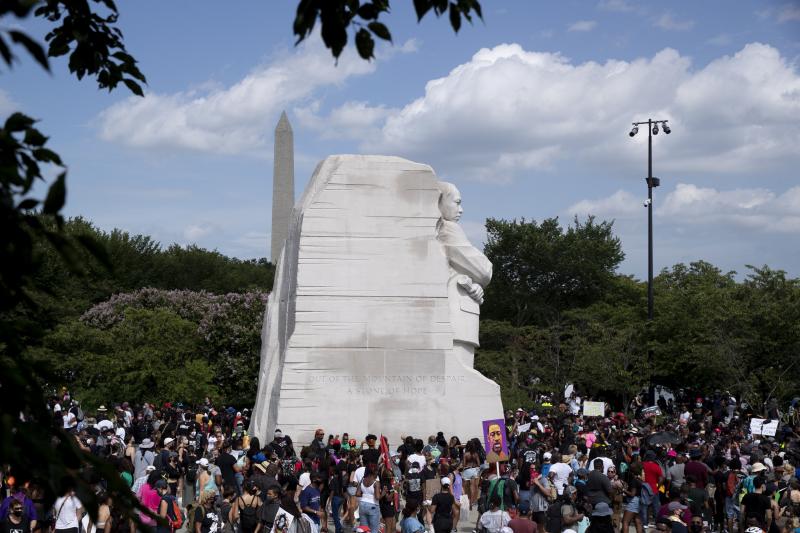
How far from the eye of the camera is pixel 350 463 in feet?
47.2

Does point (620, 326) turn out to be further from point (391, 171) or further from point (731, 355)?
point (391, 171)

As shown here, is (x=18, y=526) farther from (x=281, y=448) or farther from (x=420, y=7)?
(x=420, y=7)

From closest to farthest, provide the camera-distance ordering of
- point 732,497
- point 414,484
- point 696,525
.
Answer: point 696,525
point 414,484
point 732,497

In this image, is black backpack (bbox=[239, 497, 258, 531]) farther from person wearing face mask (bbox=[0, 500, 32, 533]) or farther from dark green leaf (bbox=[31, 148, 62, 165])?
dark green leaf (bbox=[31, 148, 62, 165])

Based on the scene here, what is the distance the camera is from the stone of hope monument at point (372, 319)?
2031 centimetres

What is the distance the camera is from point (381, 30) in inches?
179

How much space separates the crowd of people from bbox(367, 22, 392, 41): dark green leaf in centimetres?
442

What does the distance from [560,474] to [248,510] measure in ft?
16.5

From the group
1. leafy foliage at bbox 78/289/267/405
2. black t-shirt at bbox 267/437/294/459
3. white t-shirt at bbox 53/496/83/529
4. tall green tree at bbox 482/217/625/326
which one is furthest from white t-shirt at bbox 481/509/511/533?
tall green tree at bbox 482/217/625/326

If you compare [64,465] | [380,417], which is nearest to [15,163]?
[64,465]

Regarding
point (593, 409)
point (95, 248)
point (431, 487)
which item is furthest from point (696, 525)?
point (593, 409)

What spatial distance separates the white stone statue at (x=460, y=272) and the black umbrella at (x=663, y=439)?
4706mm

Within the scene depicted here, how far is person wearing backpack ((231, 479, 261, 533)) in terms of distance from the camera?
34.0ft

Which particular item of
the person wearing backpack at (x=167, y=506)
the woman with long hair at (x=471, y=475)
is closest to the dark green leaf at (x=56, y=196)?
the person wearing backpack at (x=167, y=506)
